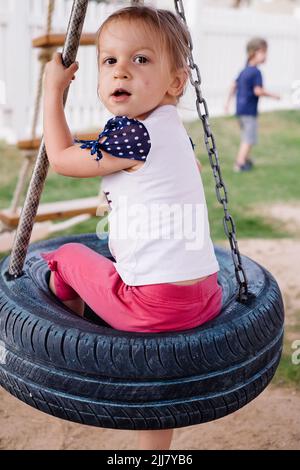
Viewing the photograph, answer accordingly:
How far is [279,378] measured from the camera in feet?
8.80

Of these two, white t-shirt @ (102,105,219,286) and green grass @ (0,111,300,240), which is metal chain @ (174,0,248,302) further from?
green grass @ (0,111,300,240)

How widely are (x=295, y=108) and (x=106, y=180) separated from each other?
31.1 ft

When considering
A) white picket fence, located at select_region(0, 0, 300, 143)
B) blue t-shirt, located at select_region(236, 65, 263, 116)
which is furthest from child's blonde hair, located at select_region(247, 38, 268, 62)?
white picket fence, located at select_region(0, 0, 300, 143)

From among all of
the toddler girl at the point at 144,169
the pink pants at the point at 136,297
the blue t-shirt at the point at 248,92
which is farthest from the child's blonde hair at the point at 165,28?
the blue t-shirt at the point at 248,92

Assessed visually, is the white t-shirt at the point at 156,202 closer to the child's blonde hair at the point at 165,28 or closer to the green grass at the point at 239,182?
the child's blonde hair at the point at 165,28

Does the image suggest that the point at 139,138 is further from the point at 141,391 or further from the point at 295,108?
the point at 295,108

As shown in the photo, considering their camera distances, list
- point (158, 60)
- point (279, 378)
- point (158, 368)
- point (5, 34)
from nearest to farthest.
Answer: point (158, 368) → point (158, 60) → point (279, 378) → point (5, 34)

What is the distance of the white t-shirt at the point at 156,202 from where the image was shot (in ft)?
4.98

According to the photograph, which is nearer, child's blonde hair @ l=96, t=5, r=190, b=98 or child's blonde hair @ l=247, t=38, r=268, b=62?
child's blonde hair @ l=96, t=5, r=190, b=98

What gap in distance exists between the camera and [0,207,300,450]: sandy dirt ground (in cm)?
219

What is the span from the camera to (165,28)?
1.58m

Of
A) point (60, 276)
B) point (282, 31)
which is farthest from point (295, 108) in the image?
point (60, 276)

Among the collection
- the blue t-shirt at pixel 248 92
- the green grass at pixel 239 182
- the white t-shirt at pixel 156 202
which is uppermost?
the white t-shirt at pixel 156 202

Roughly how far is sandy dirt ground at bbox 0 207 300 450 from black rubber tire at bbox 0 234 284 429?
70 centimetres
